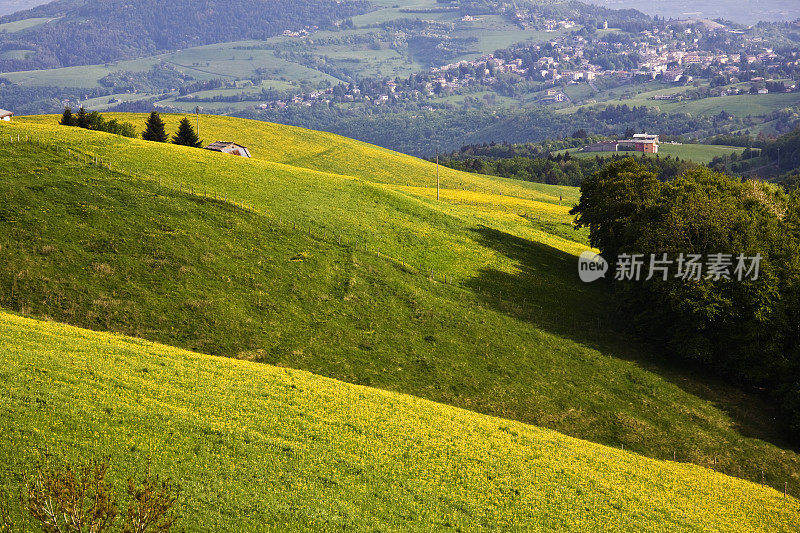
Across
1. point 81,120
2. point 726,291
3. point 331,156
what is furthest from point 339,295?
point 331,156

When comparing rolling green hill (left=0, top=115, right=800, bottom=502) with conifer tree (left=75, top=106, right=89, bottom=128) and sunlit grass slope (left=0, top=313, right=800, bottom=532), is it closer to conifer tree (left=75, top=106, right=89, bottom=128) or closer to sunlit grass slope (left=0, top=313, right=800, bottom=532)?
sunlit grass slope (left=0, top=313, right=800, bottom=532)

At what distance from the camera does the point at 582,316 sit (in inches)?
2618

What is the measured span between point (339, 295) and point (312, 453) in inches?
1095

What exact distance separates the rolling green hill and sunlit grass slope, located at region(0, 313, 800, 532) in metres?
4.90

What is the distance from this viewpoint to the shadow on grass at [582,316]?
176 ft

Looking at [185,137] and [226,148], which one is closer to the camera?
[185,137]

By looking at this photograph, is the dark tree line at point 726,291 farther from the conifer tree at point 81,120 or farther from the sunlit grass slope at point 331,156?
A: the conifer tree at point 81,120

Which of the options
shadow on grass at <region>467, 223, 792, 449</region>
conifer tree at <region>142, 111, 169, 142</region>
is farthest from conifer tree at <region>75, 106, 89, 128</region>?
shadow on grass at <region>467, 223, 792, 449</region>

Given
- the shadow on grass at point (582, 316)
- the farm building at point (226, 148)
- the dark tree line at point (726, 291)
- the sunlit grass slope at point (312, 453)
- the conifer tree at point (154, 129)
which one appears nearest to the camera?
the sunlit grass slope at point (312, 453)

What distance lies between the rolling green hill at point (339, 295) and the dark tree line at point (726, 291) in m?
2.83

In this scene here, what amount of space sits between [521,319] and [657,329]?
13.6m

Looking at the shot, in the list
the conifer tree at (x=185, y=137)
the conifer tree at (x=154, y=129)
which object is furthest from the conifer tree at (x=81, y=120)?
the conifer tree at (x=185, y=137)

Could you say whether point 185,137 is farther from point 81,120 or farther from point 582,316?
point 582,316

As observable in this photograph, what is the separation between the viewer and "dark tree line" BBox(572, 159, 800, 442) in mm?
56281
